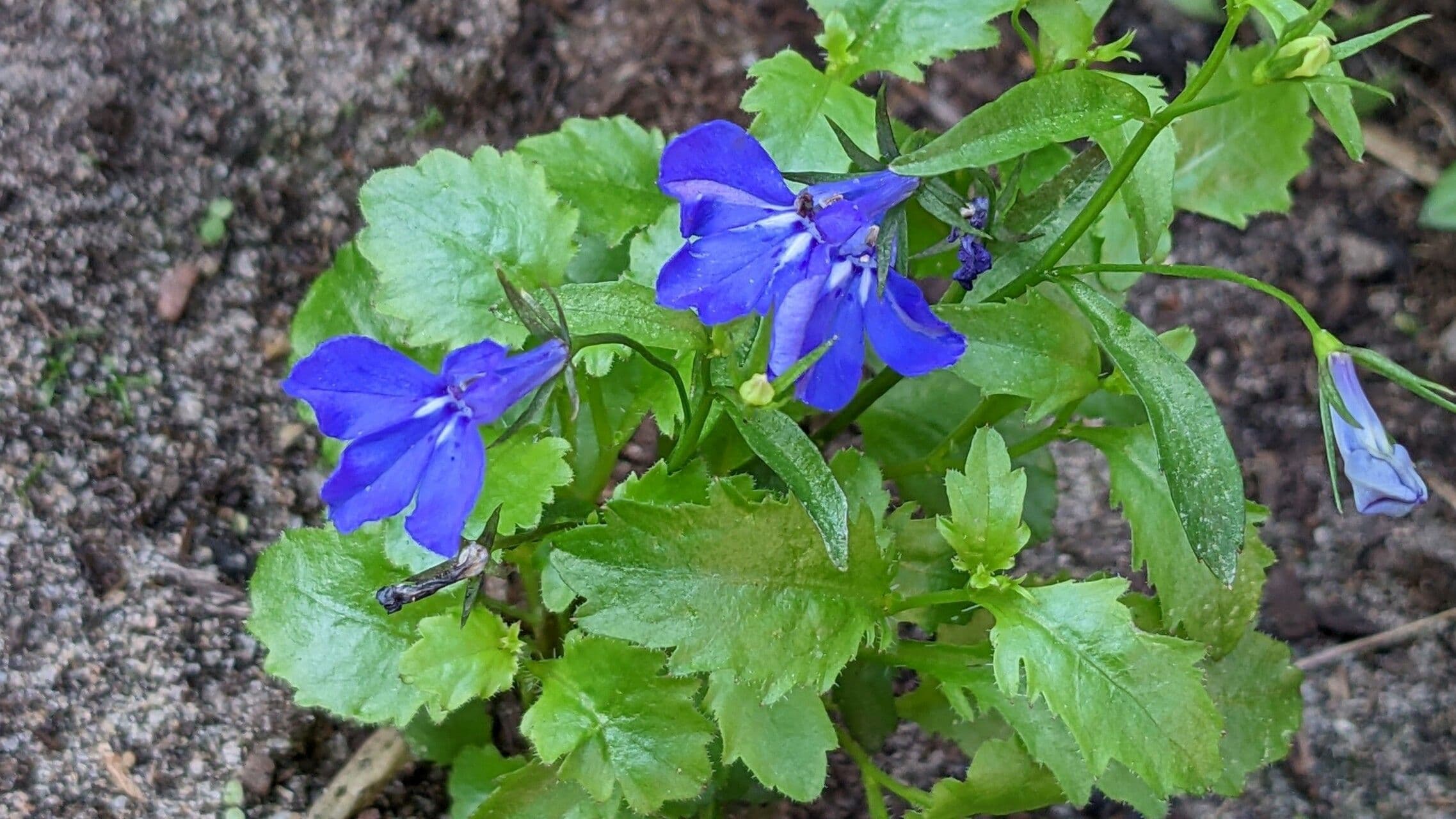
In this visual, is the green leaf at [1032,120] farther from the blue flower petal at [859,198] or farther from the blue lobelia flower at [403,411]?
the blue lobelia flower at [403,411]

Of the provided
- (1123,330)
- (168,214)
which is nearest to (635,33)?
(168,214)

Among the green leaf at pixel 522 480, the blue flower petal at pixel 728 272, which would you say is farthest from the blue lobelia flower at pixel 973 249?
the green leaf at pixel 522 480

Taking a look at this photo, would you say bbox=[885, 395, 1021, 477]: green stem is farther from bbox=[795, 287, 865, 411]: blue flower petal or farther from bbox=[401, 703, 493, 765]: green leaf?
bbox=[401, 703, 493, 765]: green leaf

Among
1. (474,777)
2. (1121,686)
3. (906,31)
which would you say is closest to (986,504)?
(1121,686)

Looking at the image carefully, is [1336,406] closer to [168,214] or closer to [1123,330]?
[1123,330]

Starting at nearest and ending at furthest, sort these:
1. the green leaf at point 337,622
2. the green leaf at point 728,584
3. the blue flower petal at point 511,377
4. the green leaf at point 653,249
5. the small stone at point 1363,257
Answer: the blue flower petal at point 511,377, the green leaf at point 728,584, the green leaf at point 337,622, the green leaf at point 653,249, the small stone at point 1363,257

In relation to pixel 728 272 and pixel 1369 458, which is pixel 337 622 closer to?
pixel 728 272
